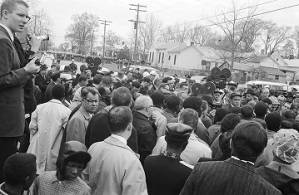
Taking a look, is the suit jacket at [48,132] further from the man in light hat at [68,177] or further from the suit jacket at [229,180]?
the suit jacket at [229,180]

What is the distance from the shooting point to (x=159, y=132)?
6129 millimetres

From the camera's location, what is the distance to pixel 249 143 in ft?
9.29

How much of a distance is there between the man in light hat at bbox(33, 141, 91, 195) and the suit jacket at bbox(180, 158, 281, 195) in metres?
0.92

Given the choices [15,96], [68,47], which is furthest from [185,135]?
[68,47]

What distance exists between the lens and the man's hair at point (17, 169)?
2.88 metres

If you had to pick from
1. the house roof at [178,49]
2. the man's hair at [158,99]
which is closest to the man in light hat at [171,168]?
the man's hair at [158,99]

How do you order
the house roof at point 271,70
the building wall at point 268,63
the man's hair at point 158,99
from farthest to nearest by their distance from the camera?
1. the building wall at point 268,63
2. the house roof at point 271,70
3. the man's hair at point 158,99

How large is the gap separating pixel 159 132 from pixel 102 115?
1.42 meters

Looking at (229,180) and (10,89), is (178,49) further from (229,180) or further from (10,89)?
(229,180)

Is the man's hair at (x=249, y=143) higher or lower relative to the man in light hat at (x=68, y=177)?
higher

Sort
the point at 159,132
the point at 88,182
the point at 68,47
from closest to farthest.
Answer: the point at 88,182 → the point at 159,132 → the point at 68,47

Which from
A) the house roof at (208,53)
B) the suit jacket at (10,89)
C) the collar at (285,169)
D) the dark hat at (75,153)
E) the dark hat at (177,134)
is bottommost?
the house roof at (208,53)

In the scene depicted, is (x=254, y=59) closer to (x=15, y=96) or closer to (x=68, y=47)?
(x=68, y=47)

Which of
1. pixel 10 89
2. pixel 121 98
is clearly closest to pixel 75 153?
pixel 10 89
